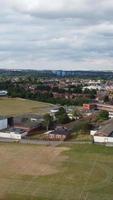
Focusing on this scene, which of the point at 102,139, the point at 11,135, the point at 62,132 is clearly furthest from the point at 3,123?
the point at 102,139

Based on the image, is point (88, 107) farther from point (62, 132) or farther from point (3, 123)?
point (62, 132)

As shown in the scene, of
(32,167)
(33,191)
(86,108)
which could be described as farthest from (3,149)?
(86,108)

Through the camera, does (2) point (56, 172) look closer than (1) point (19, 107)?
Yes

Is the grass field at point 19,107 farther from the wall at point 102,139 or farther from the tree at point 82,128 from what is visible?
the wall at point 102,139

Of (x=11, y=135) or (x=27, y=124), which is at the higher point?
(x=27, y=124)

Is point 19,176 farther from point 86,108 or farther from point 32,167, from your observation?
point 86,108

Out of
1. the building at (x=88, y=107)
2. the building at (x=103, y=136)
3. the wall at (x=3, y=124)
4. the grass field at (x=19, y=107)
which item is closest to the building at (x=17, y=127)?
the wall at (x=3, y=124)
